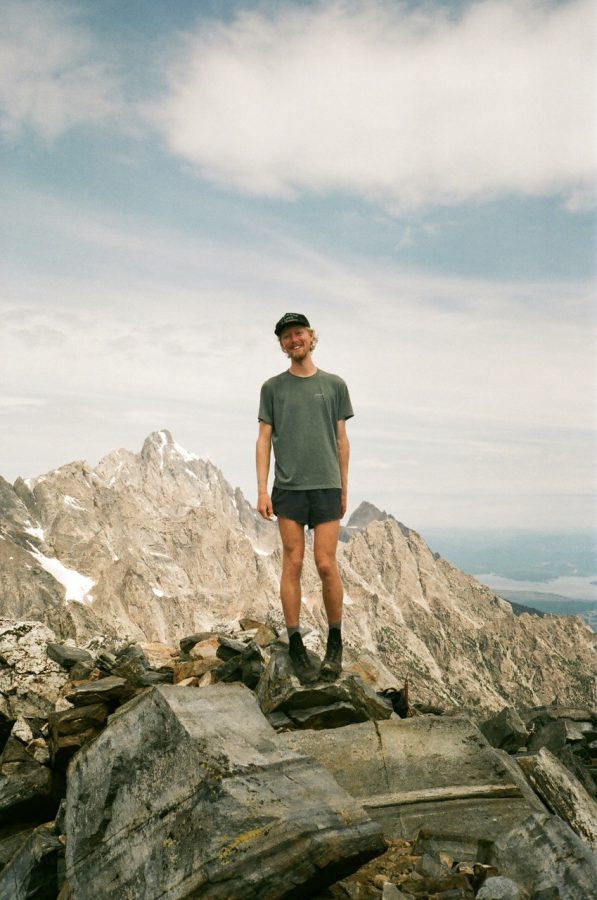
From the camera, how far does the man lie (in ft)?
26.2

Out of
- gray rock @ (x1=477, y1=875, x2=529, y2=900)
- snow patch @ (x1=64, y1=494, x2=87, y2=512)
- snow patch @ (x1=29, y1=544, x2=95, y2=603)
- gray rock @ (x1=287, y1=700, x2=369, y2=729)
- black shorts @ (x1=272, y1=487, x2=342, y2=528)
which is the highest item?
black shorts @ (x1=272, y1=487, x2=342, y2=528)

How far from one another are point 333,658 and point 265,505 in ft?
7.12

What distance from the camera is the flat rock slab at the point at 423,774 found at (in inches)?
216

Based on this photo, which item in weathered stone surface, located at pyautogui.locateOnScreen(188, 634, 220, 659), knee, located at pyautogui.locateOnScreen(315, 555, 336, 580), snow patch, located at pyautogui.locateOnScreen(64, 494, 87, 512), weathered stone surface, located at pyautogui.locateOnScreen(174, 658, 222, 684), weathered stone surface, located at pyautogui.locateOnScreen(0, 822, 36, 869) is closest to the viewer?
weathered stone surface, located at pyautogui.locateOnScreen(0, 822, 36, 869)

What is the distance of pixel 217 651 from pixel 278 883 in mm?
6792

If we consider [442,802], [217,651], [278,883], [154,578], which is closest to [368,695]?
[442,802]

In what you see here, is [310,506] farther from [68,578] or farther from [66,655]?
[68,578]

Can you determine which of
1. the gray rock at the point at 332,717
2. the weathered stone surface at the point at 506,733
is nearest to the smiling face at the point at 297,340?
the gray rock at the point at 332,717

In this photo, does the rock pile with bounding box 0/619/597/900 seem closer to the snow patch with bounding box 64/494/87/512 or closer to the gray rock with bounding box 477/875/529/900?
the gray rock with bounding box 477/875/529/900

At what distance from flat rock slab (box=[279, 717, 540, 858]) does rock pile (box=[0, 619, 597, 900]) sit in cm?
1

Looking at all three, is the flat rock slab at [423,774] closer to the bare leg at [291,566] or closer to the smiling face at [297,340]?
the bare leg at [291,566]

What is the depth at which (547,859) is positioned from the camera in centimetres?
402

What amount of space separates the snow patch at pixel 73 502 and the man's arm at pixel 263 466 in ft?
629

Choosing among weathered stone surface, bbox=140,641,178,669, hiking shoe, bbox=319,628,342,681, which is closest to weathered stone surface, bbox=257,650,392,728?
hiking shoe, bbox=319,628,342,681
